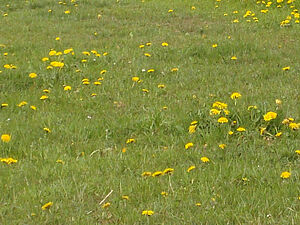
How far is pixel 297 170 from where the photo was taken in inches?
139

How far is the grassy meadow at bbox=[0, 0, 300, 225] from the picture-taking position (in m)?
3.14

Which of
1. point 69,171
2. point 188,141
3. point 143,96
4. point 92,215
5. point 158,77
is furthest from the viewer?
point 158,77

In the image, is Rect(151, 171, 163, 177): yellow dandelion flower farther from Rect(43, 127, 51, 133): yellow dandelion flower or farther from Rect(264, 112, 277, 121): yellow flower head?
Rect(43, 127, 51, 133): yellow dandelion flower

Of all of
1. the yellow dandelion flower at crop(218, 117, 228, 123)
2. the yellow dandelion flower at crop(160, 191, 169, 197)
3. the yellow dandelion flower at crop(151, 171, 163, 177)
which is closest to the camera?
the yellow dandelion flower at crop(160, 191, 169, 197)

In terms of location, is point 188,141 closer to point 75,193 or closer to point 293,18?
point 75,193

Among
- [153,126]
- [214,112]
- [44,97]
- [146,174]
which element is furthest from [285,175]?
[44,97]

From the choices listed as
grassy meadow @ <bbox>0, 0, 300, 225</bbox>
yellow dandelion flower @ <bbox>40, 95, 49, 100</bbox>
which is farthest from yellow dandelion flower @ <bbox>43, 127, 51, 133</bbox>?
yellow dandelion flower @ <bbox>40, 95, 49, 100</bbox>

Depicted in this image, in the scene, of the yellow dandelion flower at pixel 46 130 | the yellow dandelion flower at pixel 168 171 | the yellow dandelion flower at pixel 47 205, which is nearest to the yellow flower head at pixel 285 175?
the yellow dandelion flower at pixel 168 171

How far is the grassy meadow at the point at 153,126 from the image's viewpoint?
3.14 metres

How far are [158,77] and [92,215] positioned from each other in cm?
345

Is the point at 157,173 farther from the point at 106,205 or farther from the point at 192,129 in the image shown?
the point at 192,129

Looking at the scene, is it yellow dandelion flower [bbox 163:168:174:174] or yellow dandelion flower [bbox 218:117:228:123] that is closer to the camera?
yellow dandelion flower [bbox 163:168:174:174]

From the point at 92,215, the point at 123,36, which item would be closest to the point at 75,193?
the point at 92,215

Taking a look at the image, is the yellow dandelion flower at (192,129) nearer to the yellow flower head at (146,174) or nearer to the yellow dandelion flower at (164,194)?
the yellow flower head at (146,174)
